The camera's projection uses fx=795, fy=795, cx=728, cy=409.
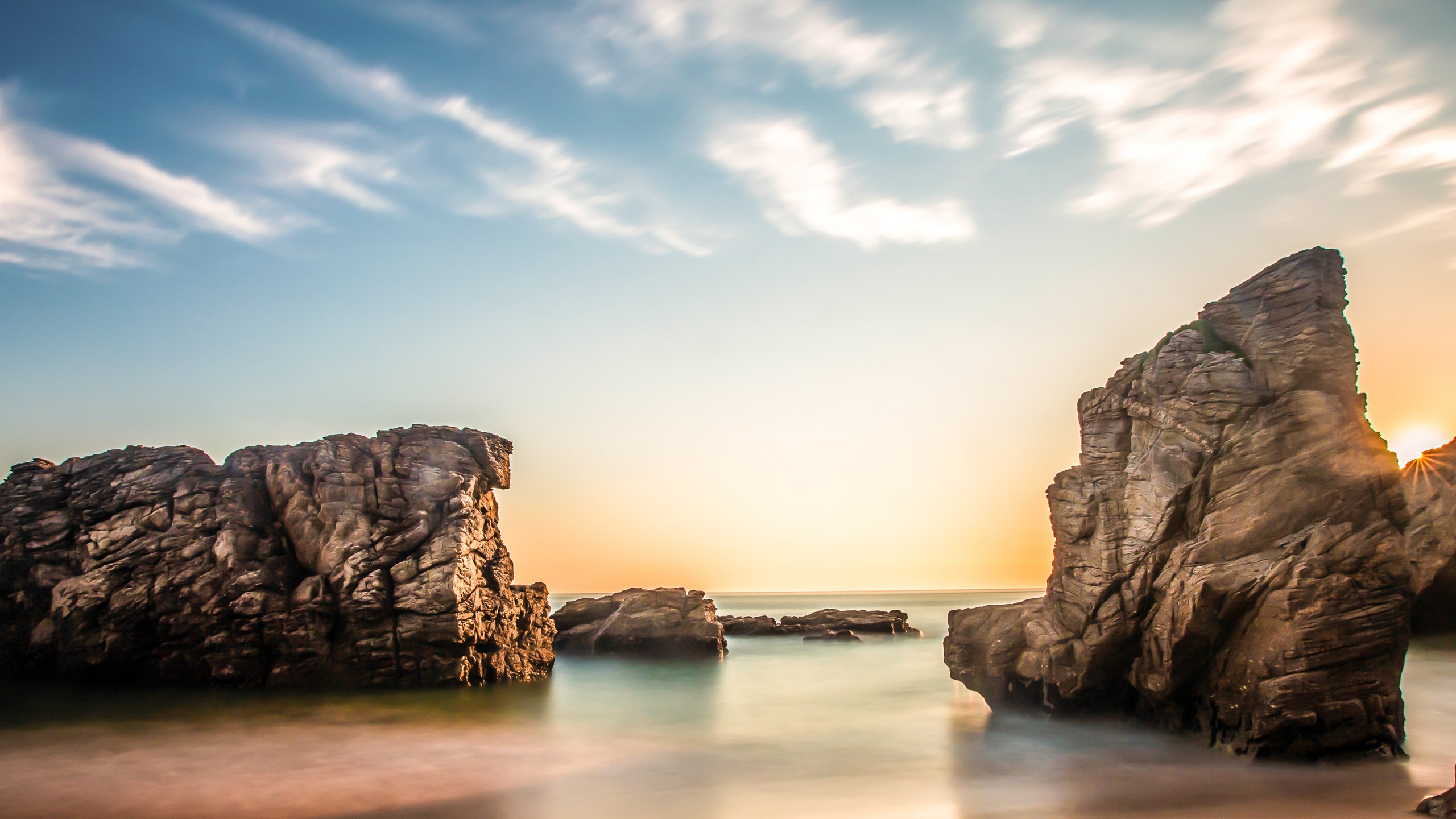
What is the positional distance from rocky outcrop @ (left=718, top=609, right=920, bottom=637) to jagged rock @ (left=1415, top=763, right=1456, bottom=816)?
2169 inches

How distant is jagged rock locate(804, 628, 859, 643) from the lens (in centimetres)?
6283

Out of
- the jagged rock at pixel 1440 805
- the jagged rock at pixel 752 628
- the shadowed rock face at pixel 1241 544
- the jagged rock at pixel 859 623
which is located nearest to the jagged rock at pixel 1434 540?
the shadowed rock face at pixel 1241 544

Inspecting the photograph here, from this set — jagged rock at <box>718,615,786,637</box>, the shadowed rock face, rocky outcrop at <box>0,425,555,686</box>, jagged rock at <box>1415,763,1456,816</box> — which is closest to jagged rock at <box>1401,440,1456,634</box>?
the shadowed rock face

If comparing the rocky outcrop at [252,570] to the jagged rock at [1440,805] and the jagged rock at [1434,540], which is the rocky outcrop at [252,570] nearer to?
the jagged rock at [1440,805]

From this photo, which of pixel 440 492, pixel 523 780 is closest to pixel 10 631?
pixel 440 492

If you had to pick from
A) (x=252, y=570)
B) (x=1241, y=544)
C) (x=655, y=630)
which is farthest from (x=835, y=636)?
(x=1241, y=544)

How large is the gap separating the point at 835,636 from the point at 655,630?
20.2 m

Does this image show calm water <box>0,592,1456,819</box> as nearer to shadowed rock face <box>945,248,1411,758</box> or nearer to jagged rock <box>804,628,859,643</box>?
shadowed rock face <box>945,248,1411,758</box>

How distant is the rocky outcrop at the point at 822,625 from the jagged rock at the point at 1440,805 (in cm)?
5508

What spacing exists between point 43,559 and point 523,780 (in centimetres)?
2511

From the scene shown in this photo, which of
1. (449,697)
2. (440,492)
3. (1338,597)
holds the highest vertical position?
(440,492)

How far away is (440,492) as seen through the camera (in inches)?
1283

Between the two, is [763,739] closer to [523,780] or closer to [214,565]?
[523,780]

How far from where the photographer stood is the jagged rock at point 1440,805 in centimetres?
1178
